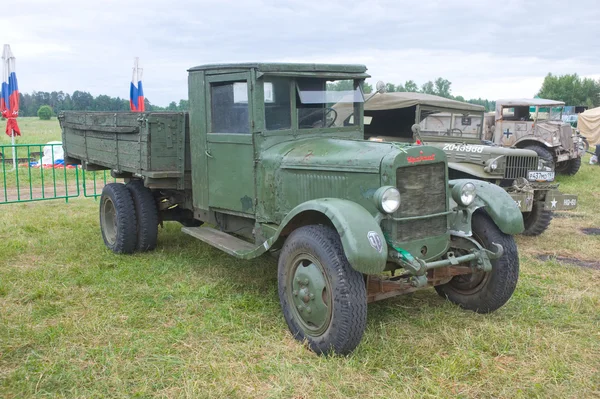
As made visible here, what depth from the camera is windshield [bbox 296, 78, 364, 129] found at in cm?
480

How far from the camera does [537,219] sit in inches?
296

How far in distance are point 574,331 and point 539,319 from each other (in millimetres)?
296

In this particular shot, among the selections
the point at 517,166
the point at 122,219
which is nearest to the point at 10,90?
the point at 122,219

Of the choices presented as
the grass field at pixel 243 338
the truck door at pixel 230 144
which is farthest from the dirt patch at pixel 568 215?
the truck door at pixel 230 144

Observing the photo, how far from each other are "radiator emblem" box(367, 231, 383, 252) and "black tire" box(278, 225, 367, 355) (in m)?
0.24

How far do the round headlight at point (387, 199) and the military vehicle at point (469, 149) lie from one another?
3.43 m

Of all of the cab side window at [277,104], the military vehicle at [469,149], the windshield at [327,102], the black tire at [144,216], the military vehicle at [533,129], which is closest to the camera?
the cab side window at [277,104]

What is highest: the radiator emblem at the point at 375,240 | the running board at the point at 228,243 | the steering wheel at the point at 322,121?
the steering wheel at the point at 322,121

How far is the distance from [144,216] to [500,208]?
389 cm

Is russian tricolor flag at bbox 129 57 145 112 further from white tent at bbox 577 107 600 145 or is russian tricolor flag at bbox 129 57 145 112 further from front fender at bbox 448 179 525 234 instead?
white tent at bbox 577 107 600 145

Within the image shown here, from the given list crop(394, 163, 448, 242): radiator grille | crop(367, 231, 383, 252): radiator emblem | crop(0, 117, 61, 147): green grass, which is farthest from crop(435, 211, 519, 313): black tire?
crop(0, 117, 61, 147): green grass

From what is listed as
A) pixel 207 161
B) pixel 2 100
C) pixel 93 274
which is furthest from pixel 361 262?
pixel 2 100

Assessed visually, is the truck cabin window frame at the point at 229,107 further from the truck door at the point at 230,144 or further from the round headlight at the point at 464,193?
the round headlight at the point at 464,193

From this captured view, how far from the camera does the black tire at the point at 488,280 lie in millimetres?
4219
